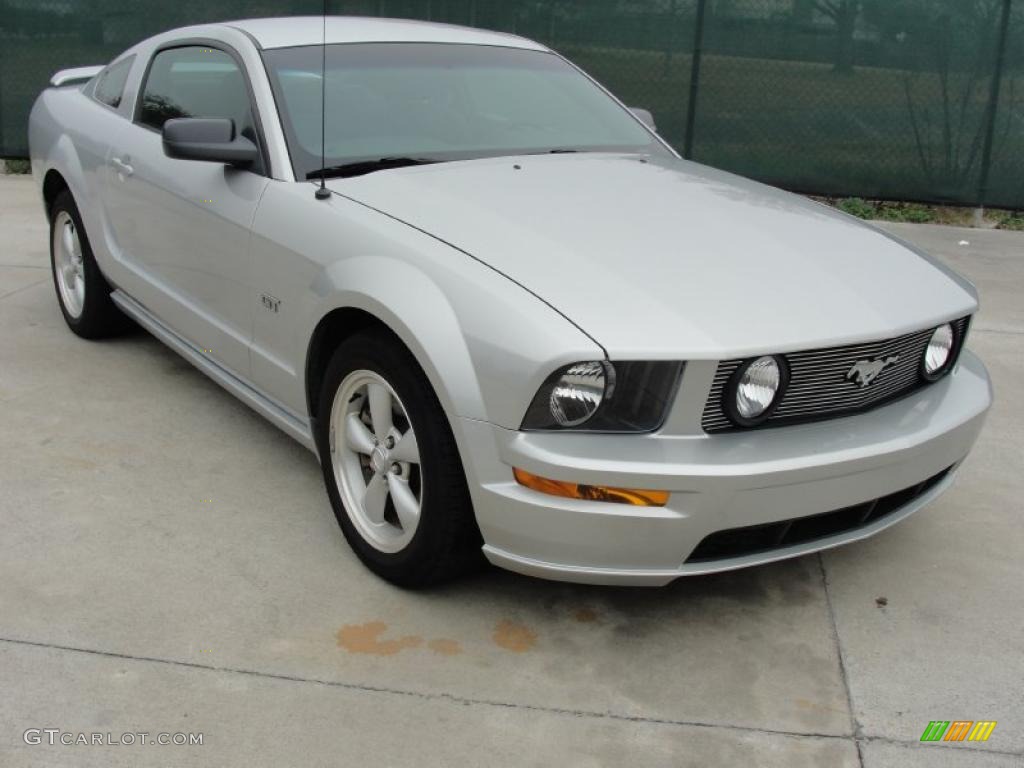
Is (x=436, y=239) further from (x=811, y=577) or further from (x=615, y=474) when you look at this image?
(x=811, y=577)

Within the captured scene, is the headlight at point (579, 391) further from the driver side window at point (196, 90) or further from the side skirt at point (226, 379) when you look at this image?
the driver side window at point (196, 90)

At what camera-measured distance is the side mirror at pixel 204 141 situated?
3.66 meters

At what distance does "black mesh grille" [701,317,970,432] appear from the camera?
2770mm

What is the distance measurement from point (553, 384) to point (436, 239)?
65 cm

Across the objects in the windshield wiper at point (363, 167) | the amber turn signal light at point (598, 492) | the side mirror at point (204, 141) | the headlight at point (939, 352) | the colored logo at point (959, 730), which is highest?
the side mirror at point (204, 141)

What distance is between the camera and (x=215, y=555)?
3436mm

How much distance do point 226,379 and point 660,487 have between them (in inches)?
78.2

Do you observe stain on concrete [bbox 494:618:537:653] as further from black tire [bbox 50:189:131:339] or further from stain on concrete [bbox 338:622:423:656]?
black tire [bbox 50:189:131:339]

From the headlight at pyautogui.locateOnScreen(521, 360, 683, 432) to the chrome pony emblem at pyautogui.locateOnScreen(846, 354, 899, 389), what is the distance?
542mm

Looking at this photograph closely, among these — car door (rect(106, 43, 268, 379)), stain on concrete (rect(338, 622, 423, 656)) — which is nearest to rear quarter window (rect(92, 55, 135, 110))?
car door (rect(106, 43, 268, 379))

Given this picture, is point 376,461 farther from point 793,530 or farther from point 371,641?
point 793,530

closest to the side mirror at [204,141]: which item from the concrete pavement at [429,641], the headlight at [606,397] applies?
the concrete pavement at [429,641]

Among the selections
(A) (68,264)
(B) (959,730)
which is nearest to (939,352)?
(B) (959,730)

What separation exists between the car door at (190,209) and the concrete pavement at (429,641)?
53 centimetres
